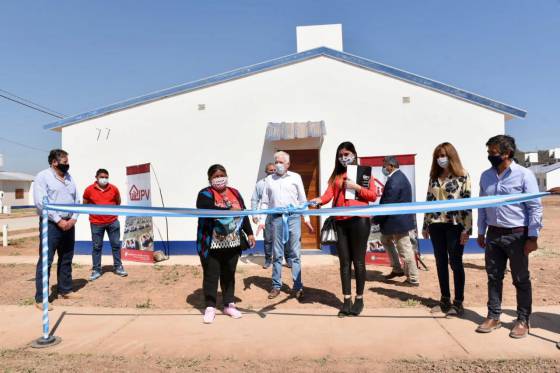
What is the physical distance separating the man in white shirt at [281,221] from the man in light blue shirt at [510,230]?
2.13m

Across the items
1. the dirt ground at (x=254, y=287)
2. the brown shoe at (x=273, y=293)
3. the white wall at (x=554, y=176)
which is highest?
the white wall at (x=554, y=176)

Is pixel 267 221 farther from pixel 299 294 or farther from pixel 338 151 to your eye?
pixel 338 151

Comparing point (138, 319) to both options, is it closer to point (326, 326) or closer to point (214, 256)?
point (214, 256)

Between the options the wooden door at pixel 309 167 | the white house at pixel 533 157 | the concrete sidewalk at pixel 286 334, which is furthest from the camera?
the white house at pixel 533 157

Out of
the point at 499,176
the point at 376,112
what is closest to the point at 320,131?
the point at 376,112

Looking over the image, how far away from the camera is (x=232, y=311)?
13.8ft

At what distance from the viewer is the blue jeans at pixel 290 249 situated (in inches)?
190

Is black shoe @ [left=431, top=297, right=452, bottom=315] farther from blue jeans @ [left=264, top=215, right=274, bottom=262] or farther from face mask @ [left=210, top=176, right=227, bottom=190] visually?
blue jeans @ [left=264, top=215, right=274, bottom=262]

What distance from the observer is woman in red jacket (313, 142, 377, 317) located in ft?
13.3

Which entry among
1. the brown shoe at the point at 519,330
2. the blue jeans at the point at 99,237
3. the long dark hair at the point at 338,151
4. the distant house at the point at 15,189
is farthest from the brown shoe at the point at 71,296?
the distant house at the point at 15,189

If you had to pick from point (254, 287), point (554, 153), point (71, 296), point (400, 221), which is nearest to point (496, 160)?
point (400, 221)

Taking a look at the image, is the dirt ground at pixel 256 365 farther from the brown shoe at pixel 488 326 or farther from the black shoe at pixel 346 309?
the black shoe at pixel 346 309

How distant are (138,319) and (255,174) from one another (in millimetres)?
4567

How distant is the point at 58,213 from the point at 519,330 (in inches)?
206
